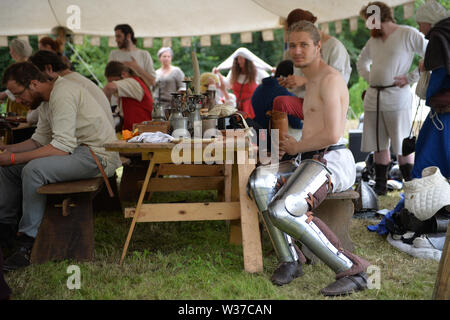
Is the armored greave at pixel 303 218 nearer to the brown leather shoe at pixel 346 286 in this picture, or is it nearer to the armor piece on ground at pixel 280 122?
the brown leather shoe at pixel 346 286

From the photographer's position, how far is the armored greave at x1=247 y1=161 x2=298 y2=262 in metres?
2.75

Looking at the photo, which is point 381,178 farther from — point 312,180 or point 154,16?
point 154,16

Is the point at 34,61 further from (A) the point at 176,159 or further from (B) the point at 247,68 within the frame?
(B) the point at 247,68

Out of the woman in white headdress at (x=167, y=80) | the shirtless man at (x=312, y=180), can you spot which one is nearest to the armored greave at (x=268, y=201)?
the shirtless man at (x=312, y=180)

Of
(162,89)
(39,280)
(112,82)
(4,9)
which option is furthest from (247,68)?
(39,280)

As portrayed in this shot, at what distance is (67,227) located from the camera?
321 centimetres

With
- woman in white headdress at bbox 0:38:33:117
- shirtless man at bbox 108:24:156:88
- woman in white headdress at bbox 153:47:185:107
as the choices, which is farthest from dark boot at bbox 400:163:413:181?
woman in white headdress at bbox 0:38:33:117

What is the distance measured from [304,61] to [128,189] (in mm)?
2998

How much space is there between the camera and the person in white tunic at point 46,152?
3.17 metres

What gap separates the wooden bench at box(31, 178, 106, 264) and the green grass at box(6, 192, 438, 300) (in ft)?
0.29

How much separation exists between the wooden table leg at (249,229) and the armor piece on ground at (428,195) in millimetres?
1256

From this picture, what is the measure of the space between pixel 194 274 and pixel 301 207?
82cm

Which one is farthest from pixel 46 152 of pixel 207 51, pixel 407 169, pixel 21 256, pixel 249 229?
pixel 207 51

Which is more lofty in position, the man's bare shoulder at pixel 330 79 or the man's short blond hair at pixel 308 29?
the man's short blond hair at pixel 308 29
